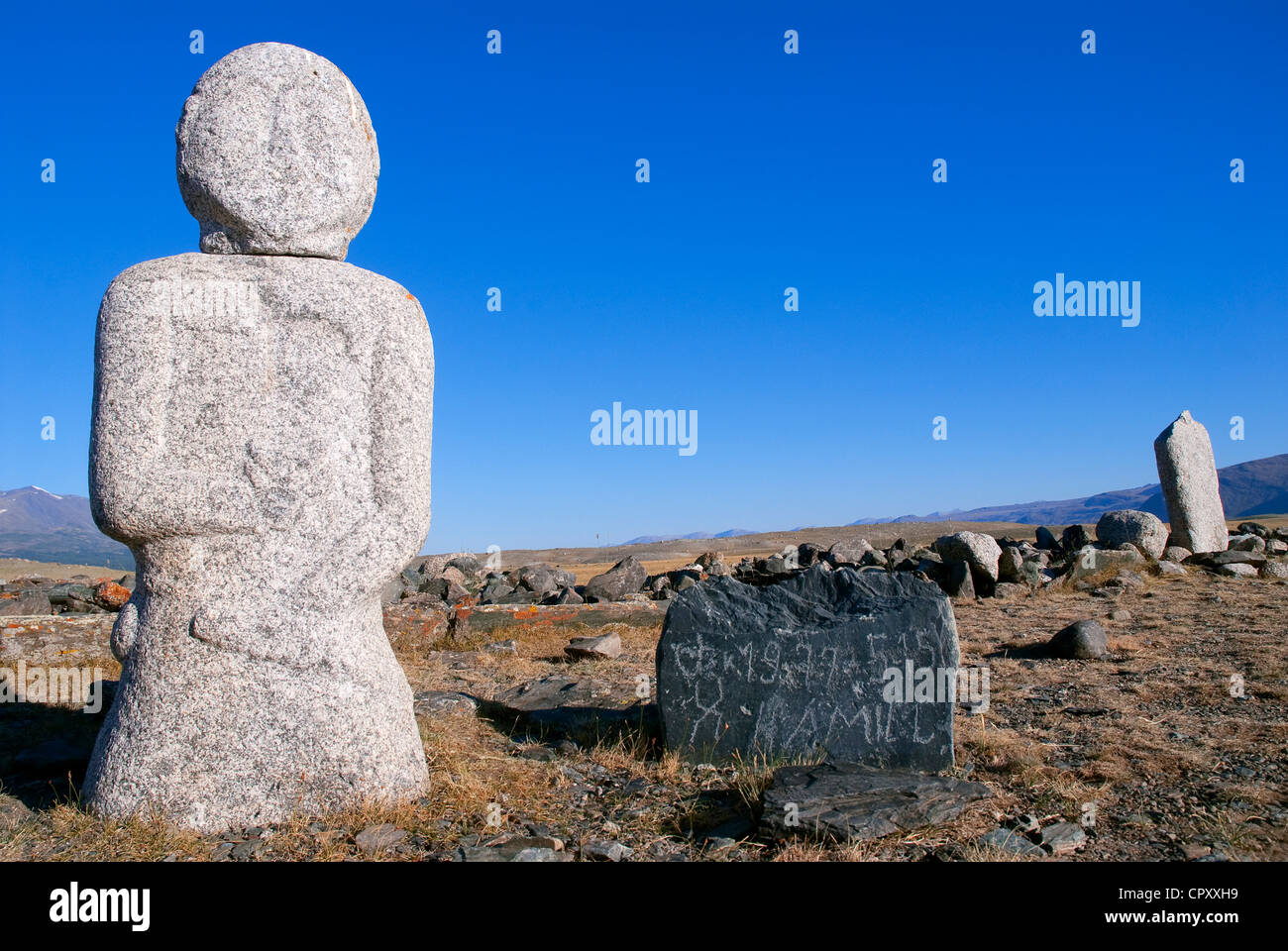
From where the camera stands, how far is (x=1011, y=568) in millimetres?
12492

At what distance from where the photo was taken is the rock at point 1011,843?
3.54m

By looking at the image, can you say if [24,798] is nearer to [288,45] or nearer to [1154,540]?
[288,45]

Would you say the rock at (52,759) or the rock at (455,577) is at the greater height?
the rock at (455,577)

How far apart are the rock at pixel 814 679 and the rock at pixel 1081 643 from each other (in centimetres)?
359

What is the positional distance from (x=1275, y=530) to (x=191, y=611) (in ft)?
65.6

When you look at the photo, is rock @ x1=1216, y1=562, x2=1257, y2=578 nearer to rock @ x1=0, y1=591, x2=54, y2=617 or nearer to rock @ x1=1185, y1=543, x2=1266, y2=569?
rock @ x1=1185, y1=543, x2=1266, y2=569

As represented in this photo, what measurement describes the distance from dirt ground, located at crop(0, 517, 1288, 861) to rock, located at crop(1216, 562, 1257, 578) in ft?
17.7

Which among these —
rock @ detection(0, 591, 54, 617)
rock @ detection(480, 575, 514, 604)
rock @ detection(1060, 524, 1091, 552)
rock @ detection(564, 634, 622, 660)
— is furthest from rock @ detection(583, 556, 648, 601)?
rock @ detection(1060, 524, 1091, 552)

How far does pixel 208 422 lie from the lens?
12.8 feet

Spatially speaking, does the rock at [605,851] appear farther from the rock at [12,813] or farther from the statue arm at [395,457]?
the rock at [12,813]

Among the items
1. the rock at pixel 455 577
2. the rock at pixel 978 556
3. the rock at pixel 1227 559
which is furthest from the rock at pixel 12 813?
the rock at pixel 1227 559

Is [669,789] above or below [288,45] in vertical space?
below

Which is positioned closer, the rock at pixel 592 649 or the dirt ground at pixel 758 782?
the dirt ground at pixel 758 782

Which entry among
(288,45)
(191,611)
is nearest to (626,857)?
(191,611)
